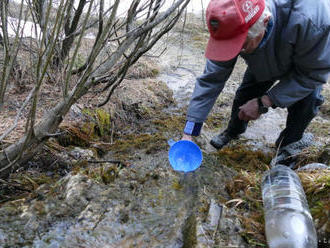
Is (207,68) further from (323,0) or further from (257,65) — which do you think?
(323,0)

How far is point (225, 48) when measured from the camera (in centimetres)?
195

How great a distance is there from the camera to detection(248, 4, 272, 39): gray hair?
6.37 feet

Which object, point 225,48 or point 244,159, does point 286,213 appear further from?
point 244,159

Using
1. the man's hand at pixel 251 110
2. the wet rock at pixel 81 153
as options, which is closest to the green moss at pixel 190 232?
the wet rock at pixel 81 153

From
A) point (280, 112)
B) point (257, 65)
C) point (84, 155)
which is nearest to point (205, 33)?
point (280, 112)

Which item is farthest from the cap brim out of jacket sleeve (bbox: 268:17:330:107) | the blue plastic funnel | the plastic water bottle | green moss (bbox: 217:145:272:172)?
green moss (bbox: 217:145:272:172)

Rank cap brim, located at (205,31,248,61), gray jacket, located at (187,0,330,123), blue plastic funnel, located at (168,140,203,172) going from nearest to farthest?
cap brim, located at (205,31,248,61) → gray jacket, located at (187,0,330,123) → blue plastic funnel, located at (168,140,203,172)

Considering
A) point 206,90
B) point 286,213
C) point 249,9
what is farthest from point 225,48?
point 286,213

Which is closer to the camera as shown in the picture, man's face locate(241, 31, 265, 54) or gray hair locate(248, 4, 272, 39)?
gray hair locate(248, 4, 272, 39)

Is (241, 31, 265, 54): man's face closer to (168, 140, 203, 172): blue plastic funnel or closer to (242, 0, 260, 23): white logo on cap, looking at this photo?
(242, 0, 260, 23): white logo on cap

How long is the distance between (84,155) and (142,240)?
1.15 m

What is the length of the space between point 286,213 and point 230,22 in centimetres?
128

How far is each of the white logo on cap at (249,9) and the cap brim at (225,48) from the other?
0.34ft

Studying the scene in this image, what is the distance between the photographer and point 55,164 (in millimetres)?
2330
